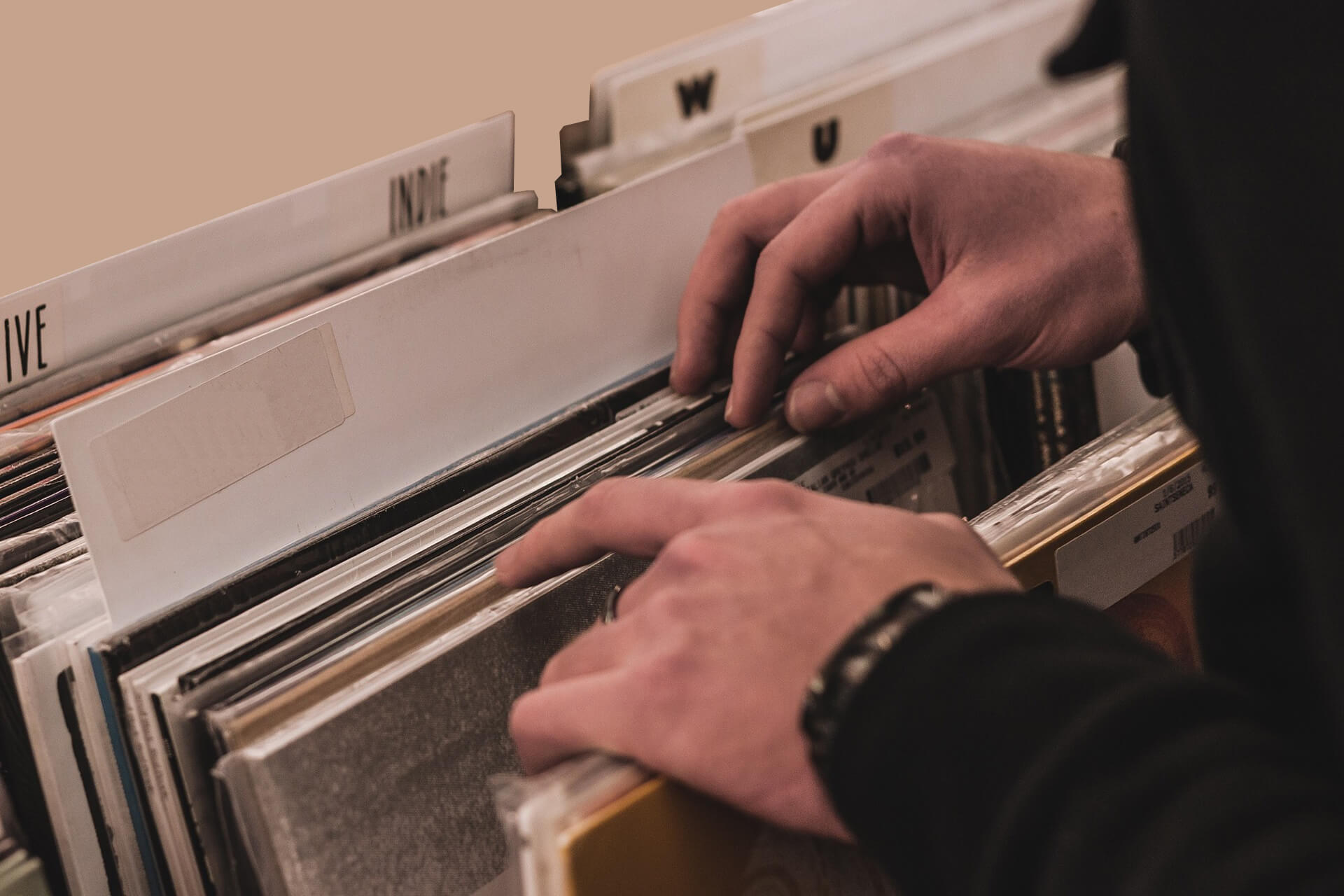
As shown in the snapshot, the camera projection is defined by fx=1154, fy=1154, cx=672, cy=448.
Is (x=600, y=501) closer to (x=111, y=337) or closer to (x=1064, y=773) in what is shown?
(x=1064, y=773)

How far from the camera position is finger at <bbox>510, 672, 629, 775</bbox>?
562 millimetres

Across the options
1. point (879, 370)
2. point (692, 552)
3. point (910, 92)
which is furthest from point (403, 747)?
point (910, 92)

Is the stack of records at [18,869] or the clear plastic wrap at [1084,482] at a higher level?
the clear plastic wrap at [1084,482]

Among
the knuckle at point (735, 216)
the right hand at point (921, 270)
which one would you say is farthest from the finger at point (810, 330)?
the knuckle at point (735, 216)

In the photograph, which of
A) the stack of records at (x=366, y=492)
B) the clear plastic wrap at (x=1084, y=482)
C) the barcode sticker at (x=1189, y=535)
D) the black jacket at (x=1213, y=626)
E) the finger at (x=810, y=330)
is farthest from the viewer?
the finger at (x=810, y=330)

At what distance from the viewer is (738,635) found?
557 millimetres

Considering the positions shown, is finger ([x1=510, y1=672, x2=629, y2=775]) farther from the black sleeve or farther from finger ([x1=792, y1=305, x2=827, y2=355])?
finger ([x1=792, y1=305, x2=827, y2=355])

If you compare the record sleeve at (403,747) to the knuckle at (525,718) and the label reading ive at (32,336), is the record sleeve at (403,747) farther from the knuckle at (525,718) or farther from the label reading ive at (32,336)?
the label reading ive at (32,336)

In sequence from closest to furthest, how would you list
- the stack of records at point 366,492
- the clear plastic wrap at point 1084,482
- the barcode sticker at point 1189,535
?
the stack of records at point 366,492, the clear plastic wrap at point 1084,482, the barcode sticker at point 1189,535

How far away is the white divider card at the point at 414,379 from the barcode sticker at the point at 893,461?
185mm

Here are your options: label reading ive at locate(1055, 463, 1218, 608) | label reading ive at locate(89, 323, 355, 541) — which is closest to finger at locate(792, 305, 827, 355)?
label reading ive at locate(1055, 463, 1218, 608)

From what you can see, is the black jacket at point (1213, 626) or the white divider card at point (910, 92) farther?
the white divider card at point (910, 92)

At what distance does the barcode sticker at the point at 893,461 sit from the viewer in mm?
930

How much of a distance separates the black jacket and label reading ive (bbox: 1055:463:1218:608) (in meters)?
0.26
